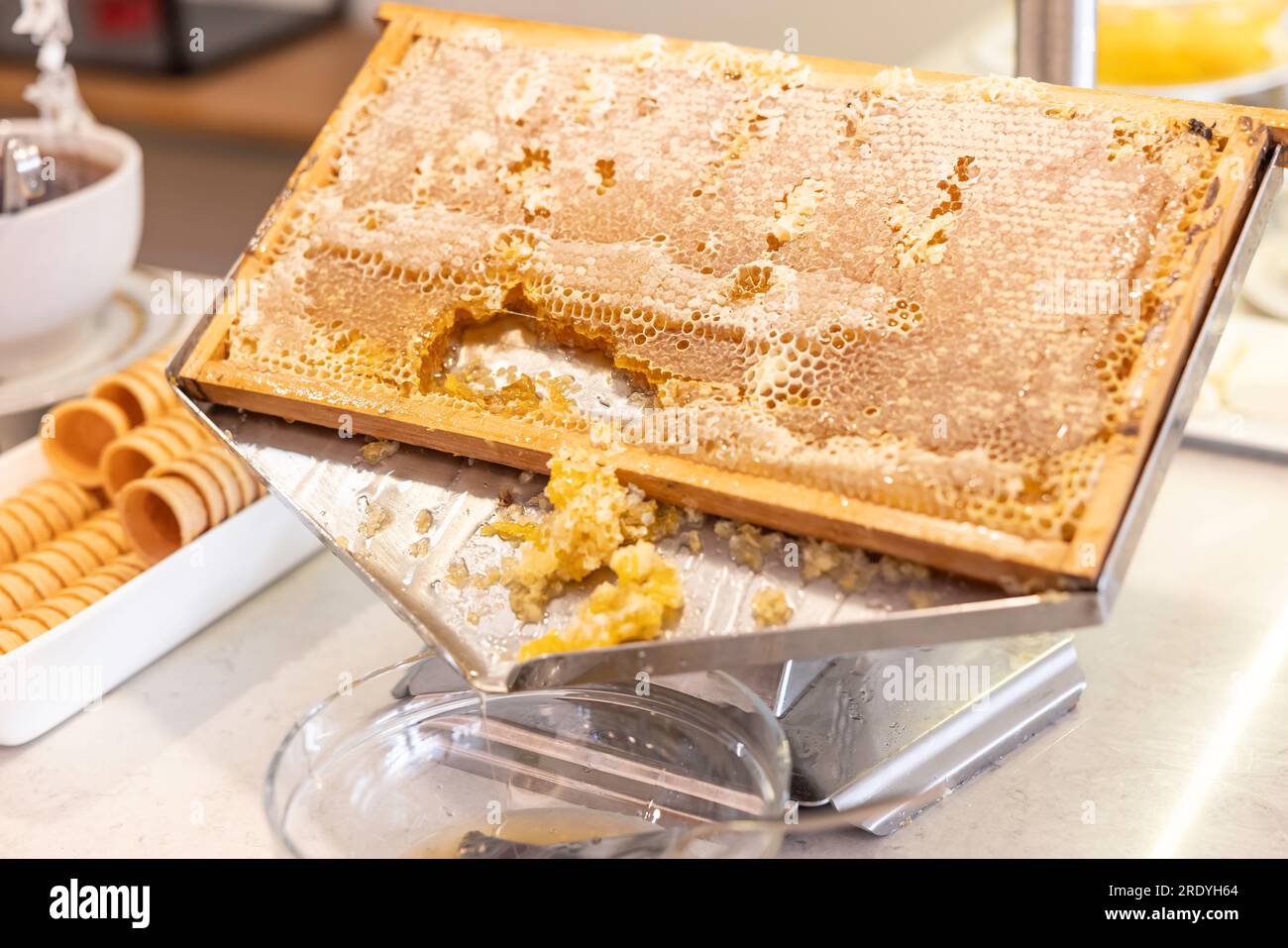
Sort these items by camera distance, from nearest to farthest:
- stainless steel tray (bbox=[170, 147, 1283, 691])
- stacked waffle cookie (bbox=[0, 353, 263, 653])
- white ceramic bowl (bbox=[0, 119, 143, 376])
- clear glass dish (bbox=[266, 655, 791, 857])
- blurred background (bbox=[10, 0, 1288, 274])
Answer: stainless steel tray (bbox=[170, 147, 1283, 691])
clear glass dish (bbox=[266, 655, 791, 857])
stacked waffle cookie (bbox=[0, 353, 263, 653])
white ceramic bowl (bbox=[0, 119, 143, 376])
blurred background (bbox=[10, 0, 1288, 274])

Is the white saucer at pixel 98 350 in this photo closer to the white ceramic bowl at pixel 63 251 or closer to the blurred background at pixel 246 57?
the white ceramic bowl at pixel 63 251

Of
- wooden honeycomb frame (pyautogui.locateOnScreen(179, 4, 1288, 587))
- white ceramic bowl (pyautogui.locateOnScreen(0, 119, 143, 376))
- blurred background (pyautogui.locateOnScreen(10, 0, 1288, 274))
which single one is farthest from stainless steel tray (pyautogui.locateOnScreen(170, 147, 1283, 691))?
blurred background (pyautogui.locateOnScreen(10, 0, 1288, 274))

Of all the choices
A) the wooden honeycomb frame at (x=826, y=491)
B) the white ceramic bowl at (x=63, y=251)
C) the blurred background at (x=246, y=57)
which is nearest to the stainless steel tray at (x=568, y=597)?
the wooden honeycomb frame at (x=826, y=491)

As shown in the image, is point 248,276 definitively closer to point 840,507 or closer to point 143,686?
point 143,686

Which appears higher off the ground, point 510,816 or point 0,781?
point 510,816

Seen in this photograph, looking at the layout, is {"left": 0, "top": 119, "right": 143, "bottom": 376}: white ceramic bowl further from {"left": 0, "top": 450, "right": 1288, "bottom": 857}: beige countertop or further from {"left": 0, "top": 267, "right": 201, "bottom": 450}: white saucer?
{"left": 0, "top": 450, "right": 1288, "bottom": 857}: beige countertop

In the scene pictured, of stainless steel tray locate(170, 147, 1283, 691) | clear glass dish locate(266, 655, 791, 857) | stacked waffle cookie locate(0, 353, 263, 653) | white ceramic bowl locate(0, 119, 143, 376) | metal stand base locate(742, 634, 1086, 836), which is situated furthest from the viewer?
white ceramic bowl locate(0, 119, 143, 376)
